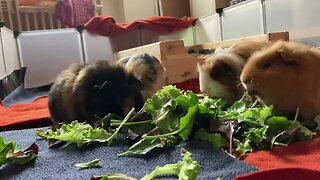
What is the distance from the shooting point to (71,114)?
1.16 metres

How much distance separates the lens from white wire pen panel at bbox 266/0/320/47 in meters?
1.74

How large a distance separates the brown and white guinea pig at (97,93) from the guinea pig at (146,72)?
48mm

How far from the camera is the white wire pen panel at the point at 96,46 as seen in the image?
3223 mm

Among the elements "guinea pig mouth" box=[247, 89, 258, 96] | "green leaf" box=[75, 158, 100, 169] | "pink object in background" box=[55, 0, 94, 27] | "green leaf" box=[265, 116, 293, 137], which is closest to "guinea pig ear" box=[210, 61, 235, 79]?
"guinea pig mouth" box=[247, 89, 258, 96]

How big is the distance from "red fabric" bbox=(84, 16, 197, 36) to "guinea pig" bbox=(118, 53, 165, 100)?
1590 millimetres

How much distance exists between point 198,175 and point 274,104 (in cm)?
41

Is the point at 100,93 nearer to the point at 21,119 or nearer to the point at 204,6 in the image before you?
the point at 21,119

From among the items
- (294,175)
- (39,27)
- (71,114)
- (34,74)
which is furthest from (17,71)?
(294,175)

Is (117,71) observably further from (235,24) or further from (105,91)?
(235,24)

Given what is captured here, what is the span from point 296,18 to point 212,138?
1287mm

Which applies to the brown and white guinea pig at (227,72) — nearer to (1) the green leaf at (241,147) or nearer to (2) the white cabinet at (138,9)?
(1) the green leaf at (241,147)

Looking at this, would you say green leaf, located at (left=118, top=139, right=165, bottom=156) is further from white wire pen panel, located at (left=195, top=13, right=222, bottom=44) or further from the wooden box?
white wire pen panel, located at (left=195, top=13, right=222, bottom=44)

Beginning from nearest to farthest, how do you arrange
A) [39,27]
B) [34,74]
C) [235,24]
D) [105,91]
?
[105,91]
[235,24]
[34,74]
[39,27]

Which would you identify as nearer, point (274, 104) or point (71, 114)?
point (274, 104)
